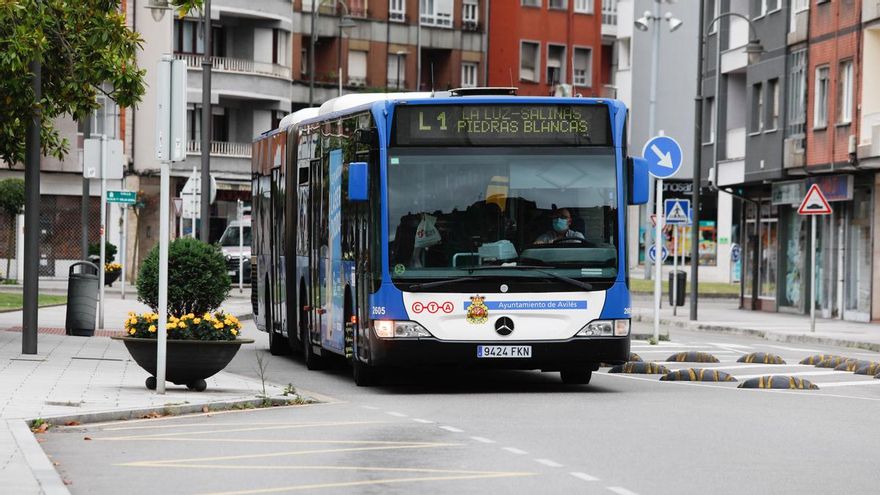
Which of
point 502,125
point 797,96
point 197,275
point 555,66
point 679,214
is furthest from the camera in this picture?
point 555,66

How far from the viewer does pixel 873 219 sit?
142 feet

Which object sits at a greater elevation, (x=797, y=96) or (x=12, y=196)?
(x=797, y=96)

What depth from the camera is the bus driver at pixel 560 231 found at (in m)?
19.8

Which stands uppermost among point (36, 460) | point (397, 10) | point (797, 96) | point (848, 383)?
point (397, 10)

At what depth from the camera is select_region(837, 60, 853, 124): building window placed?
44.8m

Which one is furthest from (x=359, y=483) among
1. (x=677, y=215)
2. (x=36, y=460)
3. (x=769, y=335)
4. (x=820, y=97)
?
(x=820, y=97)

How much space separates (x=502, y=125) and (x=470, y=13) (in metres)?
72.3

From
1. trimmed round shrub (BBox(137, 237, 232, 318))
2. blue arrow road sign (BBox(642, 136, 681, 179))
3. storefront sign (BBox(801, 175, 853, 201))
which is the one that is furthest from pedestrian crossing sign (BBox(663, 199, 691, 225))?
trimmed round shrub (BBox(137, 237, 232, 318))

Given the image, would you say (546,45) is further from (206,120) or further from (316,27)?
(206,120)

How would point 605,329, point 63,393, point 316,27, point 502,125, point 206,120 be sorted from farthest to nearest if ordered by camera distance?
point 316,27 < point 206,120 < point 502,125 < point 605,329 < point 63,393

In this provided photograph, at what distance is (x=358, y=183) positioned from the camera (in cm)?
1994

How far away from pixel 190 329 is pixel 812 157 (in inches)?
1151

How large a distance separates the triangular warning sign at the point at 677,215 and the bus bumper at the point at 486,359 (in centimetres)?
2365

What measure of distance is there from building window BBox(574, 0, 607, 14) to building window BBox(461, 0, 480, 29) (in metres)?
5.54
